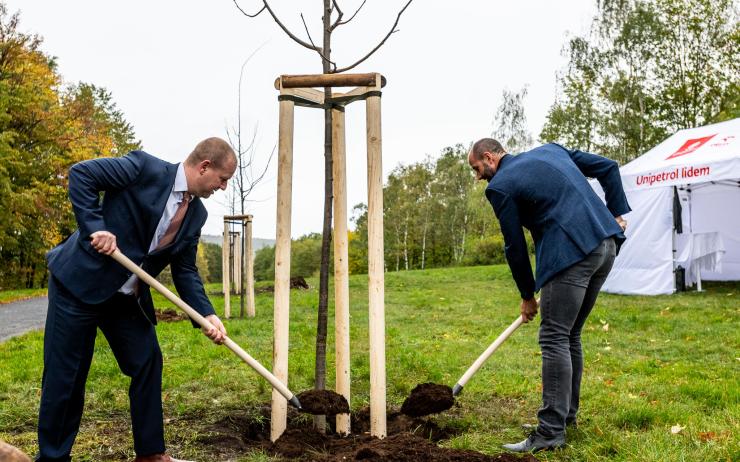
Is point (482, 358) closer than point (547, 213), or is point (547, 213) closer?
point (547, 213)

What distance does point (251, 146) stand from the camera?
43.3 feet

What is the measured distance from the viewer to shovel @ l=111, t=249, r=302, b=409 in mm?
3367

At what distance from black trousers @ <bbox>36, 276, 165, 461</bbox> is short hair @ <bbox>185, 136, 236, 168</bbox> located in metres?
0.89

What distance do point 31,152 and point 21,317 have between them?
1702 cm

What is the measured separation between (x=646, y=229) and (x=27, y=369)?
1189cm

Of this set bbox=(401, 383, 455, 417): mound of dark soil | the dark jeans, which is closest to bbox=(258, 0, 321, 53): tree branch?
the dark jeans

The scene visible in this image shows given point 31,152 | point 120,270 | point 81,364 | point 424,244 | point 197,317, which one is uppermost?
point 31,152

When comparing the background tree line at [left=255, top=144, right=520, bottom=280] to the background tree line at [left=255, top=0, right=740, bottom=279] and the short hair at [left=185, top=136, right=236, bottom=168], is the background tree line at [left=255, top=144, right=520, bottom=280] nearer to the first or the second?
the background tree line at [left=255, top=0, right=740, bottom=279]

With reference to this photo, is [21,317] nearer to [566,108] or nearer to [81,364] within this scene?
[81,364]

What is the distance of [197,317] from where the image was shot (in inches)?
148

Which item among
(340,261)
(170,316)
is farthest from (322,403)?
(170,316)

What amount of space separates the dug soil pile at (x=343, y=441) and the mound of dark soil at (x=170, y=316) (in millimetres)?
6343

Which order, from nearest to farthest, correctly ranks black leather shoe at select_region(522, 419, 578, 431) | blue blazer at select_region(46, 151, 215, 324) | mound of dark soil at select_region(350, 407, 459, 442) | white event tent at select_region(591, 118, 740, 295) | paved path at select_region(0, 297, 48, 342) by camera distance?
blue blazer at select_region(46, 151, 215, 324) → black leather shoe at select_region(522, 419, 578, 431) → mound of dark soil at select_region(350, 407, 459, 442) → paved path at select_region(0, 297, 48, 342) → white event tent at select_region(591, 118, 740, 295)

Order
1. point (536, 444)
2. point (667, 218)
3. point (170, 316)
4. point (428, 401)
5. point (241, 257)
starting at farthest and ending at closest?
point (667, 218) → point (241, 257) → point (170, 316) → point (428, 401) → point (536, 444)
